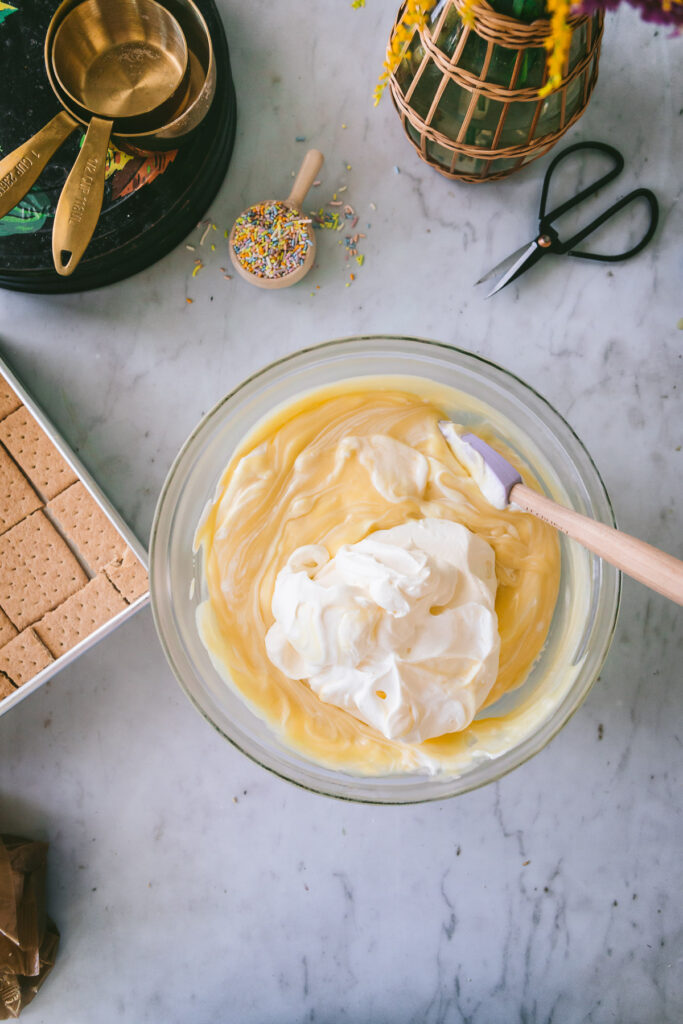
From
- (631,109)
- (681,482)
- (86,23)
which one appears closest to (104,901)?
(681,482)

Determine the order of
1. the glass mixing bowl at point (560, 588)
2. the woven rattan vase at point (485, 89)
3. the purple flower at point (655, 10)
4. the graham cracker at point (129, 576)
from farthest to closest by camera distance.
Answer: the graham cracker at point (129, 576) → the glass mixing bowl at point (560, 588) → the woven rattan vase at point (485, 89) → the purple flower at point (655, 10)

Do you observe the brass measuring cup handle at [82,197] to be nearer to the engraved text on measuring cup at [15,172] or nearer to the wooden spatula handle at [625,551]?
the engraved text on measuring cup at [15,172]

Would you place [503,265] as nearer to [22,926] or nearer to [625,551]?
[625,551]

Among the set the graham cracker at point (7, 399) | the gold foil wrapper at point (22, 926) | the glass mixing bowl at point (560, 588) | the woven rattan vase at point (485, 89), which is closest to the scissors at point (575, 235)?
the woven rattan vase at point (485, 89)

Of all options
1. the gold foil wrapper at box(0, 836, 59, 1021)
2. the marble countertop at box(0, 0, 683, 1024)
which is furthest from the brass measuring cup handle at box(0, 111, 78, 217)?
the gold foil wrapper at box(0, 836, 59, 1021)

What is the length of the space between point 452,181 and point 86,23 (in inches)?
27.6

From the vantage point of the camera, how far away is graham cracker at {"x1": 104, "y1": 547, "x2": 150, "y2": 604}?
1.38m

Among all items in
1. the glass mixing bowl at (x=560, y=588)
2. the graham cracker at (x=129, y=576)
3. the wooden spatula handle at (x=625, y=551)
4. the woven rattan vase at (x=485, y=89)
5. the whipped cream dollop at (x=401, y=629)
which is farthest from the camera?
the graham cracker at (x=129, y=576)

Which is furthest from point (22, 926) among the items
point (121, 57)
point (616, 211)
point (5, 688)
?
point (616, 211)

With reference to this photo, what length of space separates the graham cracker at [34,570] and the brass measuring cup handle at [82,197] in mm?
486

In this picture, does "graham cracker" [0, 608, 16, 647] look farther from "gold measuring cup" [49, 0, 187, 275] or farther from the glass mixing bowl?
"gold measuring cup" [49, 0, 187, 275]

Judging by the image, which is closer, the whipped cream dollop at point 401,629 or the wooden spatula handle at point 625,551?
the wooden spatula handle at point 625,551

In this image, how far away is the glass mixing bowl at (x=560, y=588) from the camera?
1.28 meters

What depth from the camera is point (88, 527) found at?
141 cm
